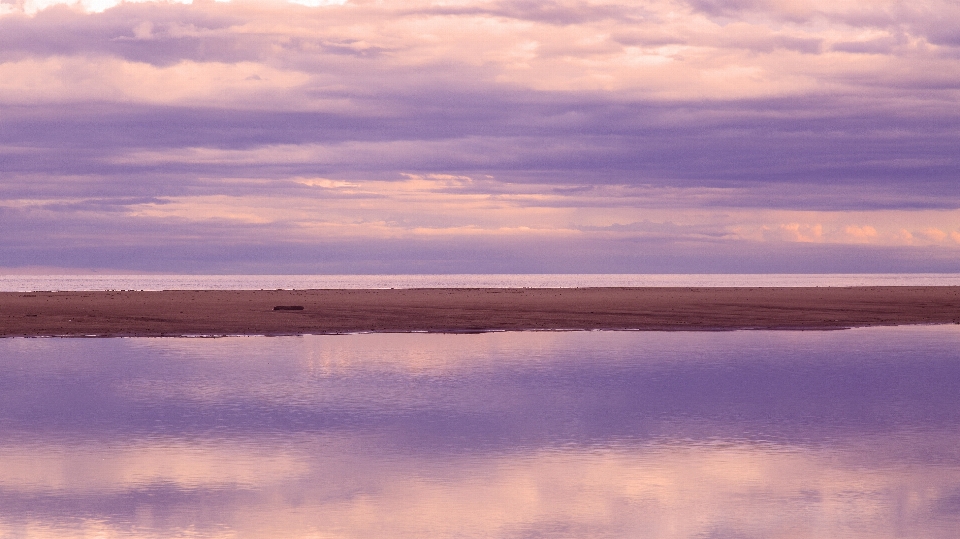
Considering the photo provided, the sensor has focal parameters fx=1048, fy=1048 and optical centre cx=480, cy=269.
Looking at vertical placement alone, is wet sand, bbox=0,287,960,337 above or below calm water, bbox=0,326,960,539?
above

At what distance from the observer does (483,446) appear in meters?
20.1

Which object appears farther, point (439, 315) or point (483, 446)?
point (439, 315)

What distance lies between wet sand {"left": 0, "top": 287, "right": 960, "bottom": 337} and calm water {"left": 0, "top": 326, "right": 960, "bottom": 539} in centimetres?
1545

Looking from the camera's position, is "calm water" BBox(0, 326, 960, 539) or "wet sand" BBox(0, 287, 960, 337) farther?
"wet sand" BBox(0, 287, 960, 337)

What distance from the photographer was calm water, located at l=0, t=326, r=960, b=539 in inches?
564

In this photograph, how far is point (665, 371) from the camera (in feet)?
110

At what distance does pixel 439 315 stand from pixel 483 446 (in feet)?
141

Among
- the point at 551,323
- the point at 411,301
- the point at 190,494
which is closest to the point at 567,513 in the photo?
the point at 190,494

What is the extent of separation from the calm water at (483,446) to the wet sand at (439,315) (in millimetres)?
15447

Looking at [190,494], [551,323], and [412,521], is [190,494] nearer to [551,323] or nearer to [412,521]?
[412,521]

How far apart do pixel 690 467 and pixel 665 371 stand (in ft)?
51.8

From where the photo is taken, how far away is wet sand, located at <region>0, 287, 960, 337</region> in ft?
177

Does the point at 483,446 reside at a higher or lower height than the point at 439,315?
lower

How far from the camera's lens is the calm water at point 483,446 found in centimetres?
1433
